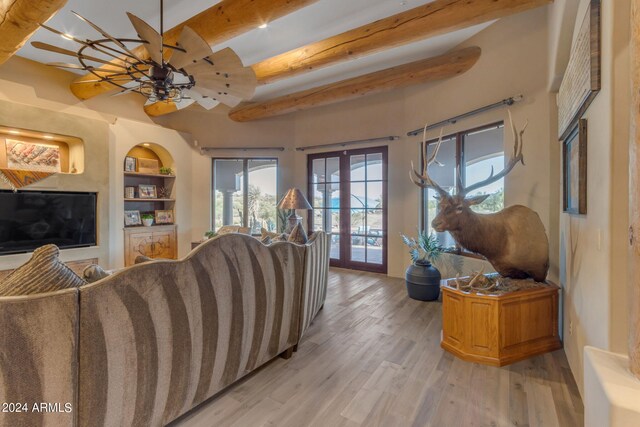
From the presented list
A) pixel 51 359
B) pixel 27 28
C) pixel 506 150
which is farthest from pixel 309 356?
pixel 27 28

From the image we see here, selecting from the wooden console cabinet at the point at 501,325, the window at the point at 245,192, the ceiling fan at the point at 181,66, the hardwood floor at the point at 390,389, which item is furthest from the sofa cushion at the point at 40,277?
the window at the point at 245,192

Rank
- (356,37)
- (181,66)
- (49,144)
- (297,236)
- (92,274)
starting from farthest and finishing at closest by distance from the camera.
Result: (49,144) → (356,37) → (297,236) → (181,66) → (92,274)

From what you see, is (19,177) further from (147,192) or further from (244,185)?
(244,185)

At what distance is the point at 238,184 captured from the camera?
632cm

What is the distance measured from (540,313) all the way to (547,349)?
0.33 metres

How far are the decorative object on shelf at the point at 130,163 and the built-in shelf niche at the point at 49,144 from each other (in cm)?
70

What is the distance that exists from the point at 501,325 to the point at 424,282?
1476 mm

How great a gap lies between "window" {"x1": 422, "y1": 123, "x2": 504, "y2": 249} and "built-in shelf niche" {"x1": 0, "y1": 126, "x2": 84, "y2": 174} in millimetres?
5714

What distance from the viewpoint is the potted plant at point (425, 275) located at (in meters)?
3.83

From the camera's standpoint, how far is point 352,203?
5727mm

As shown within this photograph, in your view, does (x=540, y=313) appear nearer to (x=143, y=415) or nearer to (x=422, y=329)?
(x=422, y=329)

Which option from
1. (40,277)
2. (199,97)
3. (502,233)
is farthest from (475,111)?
(40,277)

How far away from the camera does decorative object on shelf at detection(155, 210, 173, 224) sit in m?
5.70

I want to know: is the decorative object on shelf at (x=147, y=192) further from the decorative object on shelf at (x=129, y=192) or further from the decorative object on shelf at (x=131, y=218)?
the decorative object on shelf at (x=131, y=218)
